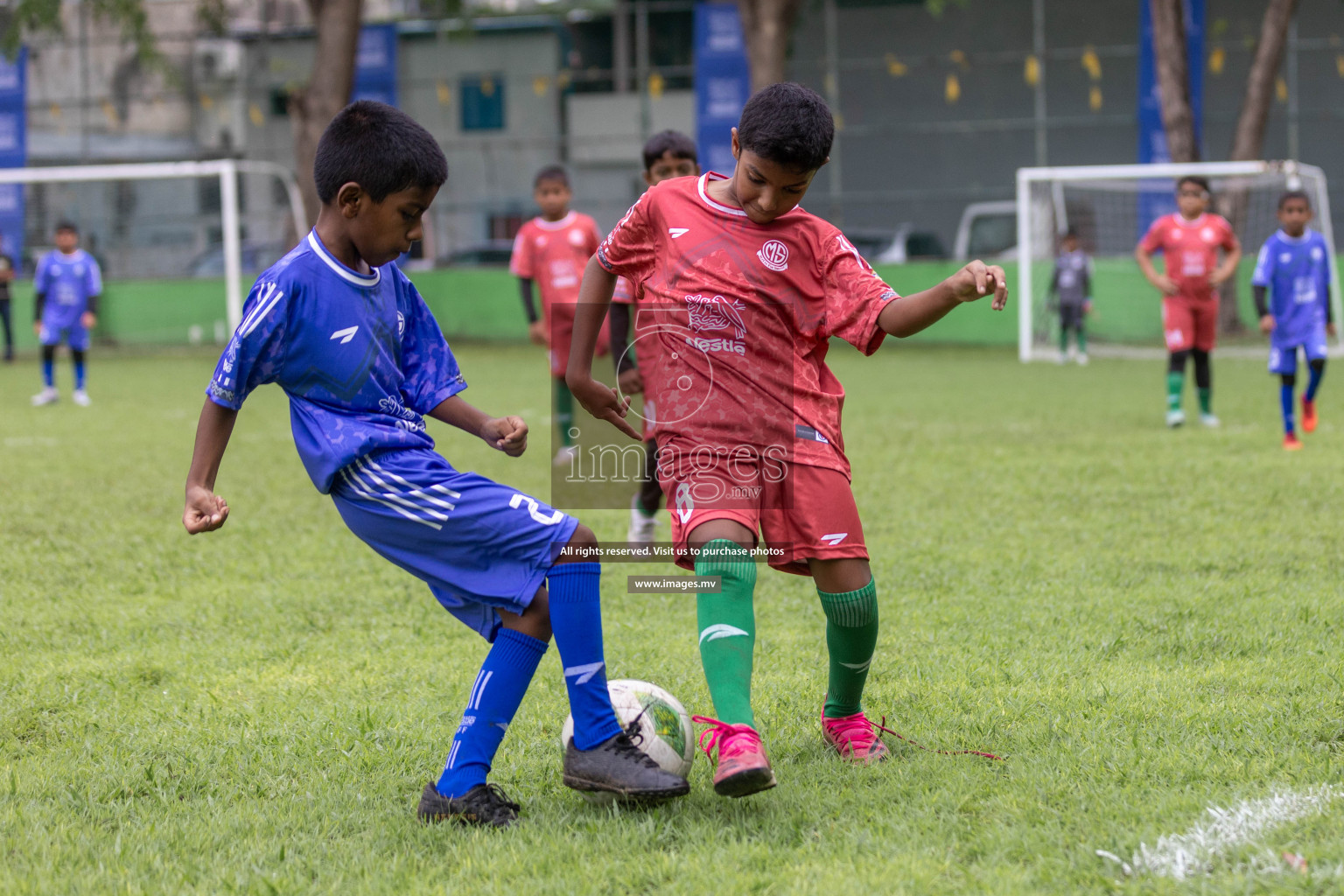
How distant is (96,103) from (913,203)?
54.0 feet

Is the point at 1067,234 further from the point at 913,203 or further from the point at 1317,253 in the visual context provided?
the point at 1317,253

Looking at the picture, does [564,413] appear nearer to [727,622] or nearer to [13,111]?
[727,622]

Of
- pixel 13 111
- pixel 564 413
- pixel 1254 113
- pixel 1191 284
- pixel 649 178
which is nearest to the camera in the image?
pixel 649 178

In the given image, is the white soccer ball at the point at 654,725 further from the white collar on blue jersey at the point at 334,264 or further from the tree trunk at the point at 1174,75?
the tree trunk at the point at 1174,75

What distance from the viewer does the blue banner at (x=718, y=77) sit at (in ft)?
77.2

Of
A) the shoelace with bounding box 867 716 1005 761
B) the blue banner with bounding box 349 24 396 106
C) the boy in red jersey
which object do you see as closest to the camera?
the boy in red jersey

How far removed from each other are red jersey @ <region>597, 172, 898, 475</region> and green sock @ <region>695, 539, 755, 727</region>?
27cm

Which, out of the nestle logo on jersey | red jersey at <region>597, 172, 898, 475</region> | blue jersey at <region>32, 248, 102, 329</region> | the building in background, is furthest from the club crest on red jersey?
the building in background

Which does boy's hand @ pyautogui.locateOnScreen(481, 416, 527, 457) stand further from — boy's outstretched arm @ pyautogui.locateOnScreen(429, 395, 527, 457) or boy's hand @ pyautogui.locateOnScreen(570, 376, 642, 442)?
boy's hand @ pyautogui.locateOnScreen(570, 376, 642, 442)

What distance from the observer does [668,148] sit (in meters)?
5.70

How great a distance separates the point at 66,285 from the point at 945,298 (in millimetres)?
13864

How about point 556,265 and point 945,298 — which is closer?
point 945,298

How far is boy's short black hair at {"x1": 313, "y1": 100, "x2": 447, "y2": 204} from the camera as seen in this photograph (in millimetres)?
2816

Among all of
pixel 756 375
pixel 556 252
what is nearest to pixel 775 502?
pixel 756 375
